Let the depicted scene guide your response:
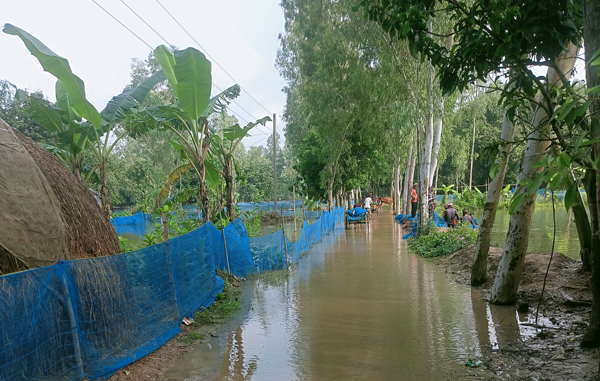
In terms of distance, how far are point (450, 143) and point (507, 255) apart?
30.0m

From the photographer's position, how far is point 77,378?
4.82 meters

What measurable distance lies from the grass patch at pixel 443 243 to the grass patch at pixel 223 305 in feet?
22.8

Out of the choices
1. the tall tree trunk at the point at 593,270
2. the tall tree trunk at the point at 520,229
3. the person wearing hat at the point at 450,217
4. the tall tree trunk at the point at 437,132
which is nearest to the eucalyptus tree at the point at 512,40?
the tall tree trunk at the point at 593,270

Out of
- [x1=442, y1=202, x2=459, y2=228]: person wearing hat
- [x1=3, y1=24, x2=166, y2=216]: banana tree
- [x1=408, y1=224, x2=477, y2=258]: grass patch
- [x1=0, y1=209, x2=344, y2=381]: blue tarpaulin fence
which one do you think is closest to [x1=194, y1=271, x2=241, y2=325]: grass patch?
[x1=0, y1=209, x2=344, y2=381]: blue tarpaulin fence

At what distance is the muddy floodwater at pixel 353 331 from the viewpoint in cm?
573

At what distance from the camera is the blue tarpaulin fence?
4266 millimetres

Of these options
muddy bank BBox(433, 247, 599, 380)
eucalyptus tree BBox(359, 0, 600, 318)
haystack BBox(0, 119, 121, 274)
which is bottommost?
muddy bank BBox(433, 247, 599, 380)

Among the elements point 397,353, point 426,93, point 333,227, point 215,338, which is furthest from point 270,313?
point 333,227

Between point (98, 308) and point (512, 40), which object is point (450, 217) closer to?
point (512, 40)

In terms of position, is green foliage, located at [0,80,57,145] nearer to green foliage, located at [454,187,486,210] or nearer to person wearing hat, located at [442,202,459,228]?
person wearing hat, located at [442,202,459,228]

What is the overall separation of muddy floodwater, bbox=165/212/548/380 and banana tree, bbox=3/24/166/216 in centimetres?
497

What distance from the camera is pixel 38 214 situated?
5.52m

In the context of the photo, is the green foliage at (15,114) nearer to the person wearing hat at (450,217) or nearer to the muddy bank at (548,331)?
the person wearing hat at (450,217)

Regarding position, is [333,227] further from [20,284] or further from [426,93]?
[20,284]
